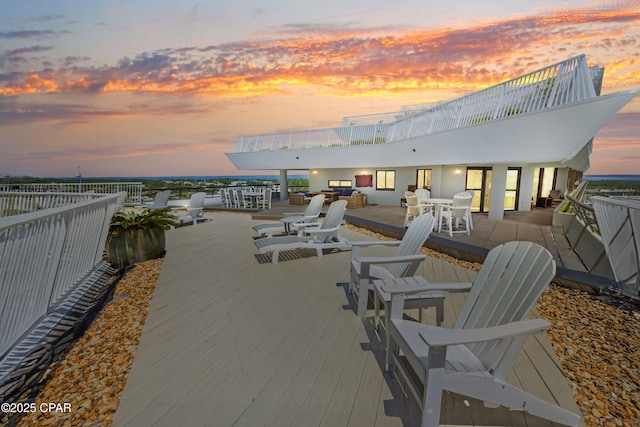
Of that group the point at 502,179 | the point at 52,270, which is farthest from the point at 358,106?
the point at 52,270

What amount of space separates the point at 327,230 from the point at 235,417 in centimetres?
356

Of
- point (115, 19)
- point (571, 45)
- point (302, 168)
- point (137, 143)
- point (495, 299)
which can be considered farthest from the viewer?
point (137, 143)

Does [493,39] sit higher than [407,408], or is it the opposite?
[493,39]

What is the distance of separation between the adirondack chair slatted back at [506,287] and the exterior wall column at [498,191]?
30.0 ft

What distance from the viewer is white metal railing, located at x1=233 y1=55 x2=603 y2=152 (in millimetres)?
6055

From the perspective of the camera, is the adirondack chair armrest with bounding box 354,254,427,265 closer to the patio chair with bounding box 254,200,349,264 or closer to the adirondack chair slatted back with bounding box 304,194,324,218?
the patio chair with bounding box 254,200,349,264

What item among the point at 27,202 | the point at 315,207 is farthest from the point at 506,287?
the point at 27,202

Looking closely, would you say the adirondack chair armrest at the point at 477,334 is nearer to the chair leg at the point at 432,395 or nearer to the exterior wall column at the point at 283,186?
the chair leg at the point at 432,395

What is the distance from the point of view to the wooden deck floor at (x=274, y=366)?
1633 mm

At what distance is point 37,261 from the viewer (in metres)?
2.44

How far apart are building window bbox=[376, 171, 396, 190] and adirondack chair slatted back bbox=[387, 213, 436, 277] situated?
41.8 ft

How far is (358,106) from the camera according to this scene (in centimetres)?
2506

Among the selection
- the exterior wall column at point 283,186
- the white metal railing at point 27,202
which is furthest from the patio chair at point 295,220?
the exterior wall column at point 283,186

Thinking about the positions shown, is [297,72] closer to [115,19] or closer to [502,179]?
[115,19]
